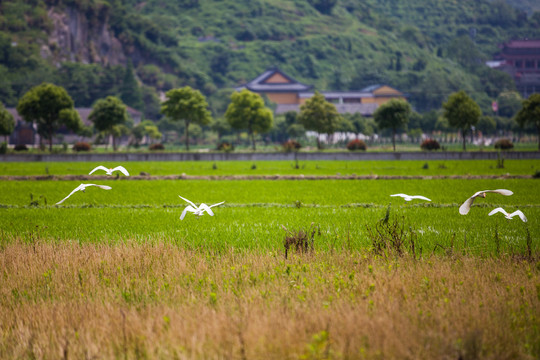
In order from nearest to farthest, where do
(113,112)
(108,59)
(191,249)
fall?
(191,249) < (113,112) < (108,59)

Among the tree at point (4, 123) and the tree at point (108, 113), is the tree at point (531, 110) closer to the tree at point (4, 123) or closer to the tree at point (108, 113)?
the tree at point (108, 113)

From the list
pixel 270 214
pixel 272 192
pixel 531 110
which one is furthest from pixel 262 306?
pixel 531 110

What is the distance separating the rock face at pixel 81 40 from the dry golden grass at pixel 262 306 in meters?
134

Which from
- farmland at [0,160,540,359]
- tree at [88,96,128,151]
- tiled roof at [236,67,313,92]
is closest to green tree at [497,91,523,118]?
tiled roof at [236,67,313,92]

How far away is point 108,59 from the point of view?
152500mm

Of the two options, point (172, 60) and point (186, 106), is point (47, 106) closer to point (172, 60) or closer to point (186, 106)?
point (186, 106)

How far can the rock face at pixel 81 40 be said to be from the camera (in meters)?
138

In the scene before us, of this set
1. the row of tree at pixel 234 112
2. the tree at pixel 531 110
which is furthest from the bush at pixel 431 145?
the tree at pixel 531 110

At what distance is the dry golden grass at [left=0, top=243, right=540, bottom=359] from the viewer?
623 cm

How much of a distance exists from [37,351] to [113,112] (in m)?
63.2

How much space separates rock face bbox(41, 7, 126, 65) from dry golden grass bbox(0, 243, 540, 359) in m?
134

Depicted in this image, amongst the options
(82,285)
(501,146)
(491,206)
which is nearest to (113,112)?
(501,146)

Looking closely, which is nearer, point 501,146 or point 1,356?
point 1,356

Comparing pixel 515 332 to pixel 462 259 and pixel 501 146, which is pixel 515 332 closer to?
pixel 462 259
